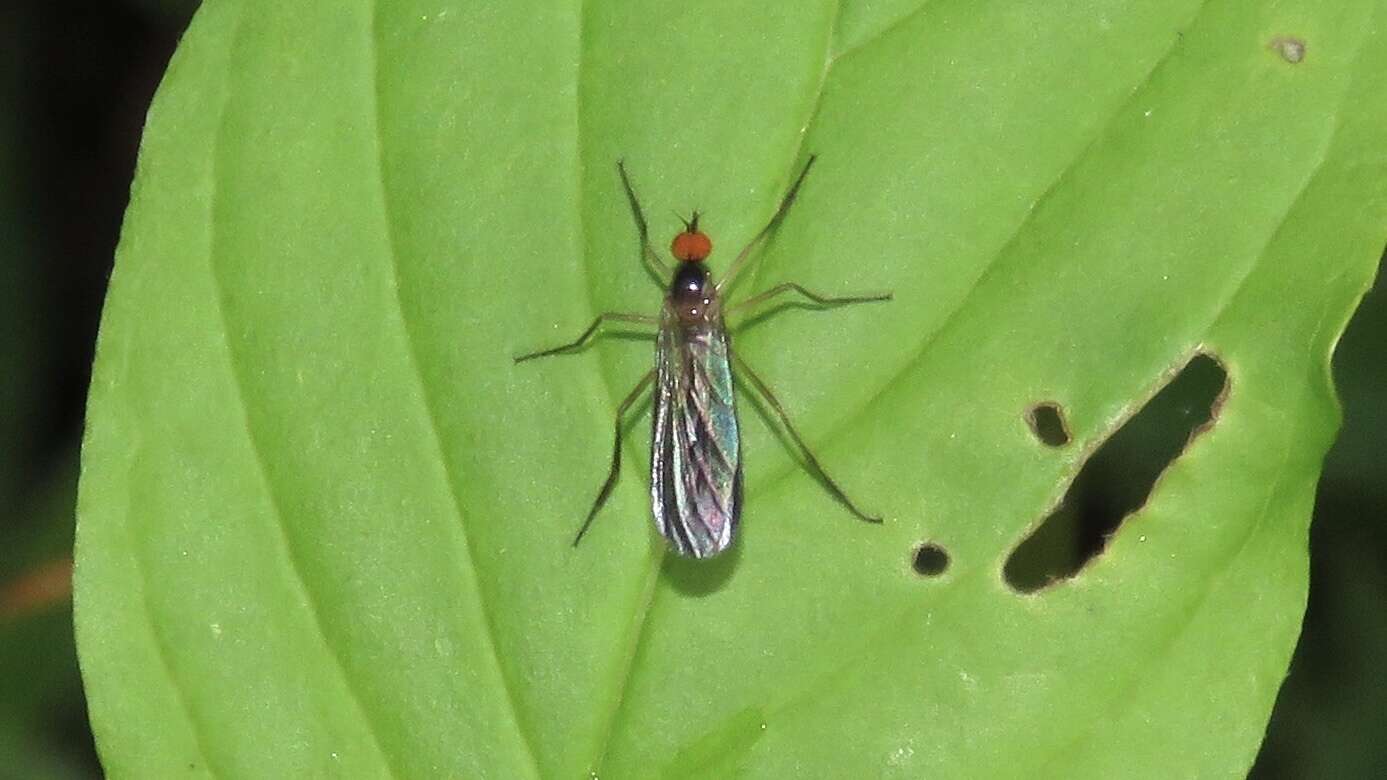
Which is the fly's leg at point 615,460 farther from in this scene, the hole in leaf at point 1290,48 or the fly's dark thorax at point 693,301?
the hole in leaf at point 1290,48

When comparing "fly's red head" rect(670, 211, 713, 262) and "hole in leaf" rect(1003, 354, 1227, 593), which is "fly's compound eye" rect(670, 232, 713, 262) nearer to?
"fly's red head" rect(670, 211, 713, 262)

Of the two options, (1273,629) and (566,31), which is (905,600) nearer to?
(1273,629)

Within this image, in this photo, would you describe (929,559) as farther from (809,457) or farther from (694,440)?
(694,440)

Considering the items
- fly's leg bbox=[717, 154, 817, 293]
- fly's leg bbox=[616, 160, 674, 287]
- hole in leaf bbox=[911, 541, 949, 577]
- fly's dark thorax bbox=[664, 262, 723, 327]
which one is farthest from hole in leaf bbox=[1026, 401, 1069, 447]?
fly's leg bbox=[616, 160, 674, 287]

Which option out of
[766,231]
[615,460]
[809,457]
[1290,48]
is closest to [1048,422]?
[809,457]

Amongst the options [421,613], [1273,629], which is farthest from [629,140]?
[1273,629]
